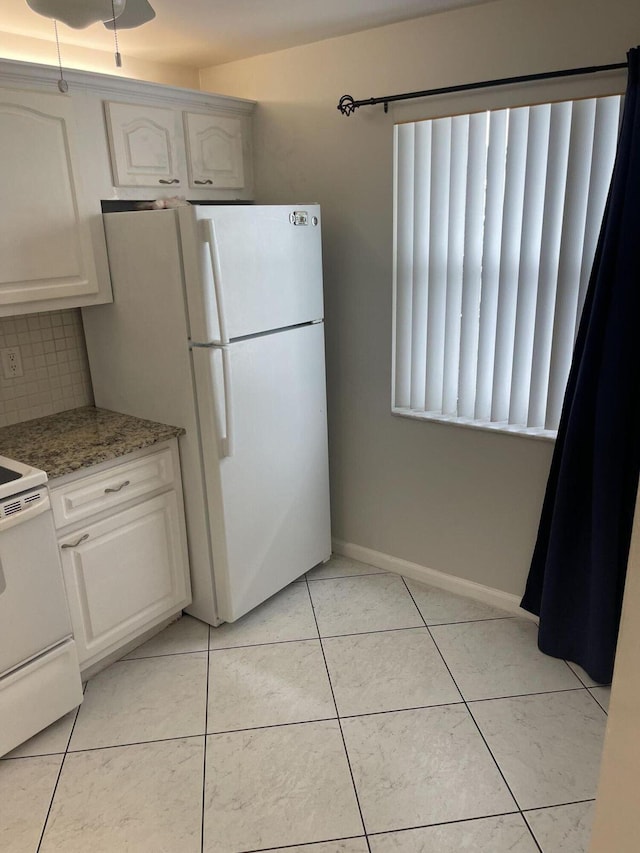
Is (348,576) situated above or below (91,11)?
below

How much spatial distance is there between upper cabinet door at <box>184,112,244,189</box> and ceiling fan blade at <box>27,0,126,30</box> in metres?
1.20

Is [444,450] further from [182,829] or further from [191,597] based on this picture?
[182,829]

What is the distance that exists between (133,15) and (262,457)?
1.57 metres

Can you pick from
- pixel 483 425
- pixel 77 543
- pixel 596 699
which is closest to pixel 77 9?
pixel 77 543

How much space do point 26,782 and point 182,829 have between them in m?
0.55

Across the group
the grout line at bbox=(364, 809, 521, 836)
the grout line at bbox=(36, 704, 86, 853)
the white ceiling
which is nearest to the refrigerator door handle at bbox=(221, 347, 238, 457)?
the grout line at bbox=(36, 704, 86, 853)

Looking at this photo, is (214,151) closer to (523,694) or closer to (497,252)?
(497,252)

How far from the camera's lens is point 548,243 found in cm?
227

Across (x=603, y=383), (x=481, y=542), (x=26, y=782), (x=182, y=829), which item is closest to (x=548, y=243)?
(x=603, y=383)

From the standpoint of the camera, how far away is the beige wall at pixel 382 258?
2.31 m

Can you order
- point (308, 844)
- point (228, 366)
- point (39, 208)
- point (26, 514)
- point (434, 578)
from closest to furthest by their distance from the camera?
point (308, 844) < point (26, 514) < point (39, 208) < point (228, 366) < point (434, 578)

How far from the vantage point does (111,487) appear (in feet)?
7.52

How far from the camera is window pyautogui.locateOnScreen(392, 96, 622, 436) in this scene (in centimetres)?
217

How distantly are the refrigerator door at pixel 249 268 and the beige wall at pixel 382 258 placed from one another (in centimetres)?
24
